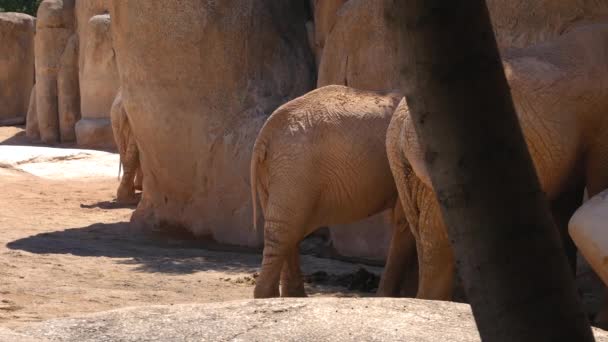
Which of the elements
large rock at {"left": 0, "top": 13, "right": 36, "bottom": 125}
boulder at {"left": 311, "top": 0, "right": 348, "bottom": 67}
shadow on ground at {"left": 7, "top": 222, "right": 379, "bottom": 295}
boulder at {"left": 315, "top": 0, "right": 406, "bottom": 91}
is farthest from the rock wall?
boulder at {"left": 315, "top": 0, "right": 406, "bottom": 91}

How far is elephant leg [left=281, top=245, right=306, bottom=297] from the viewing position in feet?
22.8

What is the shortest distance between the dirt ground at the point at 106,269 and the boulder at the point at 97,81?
5.40m

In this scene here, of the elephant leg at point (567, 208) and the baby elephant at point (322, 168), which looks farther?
the baby elephant at point (322, 168)

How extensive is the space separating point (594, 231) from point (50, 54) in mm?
15212

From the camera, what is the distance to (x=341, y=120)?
22.1ft

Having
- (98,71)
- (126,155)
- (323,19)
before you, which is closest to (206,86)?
(323,19)

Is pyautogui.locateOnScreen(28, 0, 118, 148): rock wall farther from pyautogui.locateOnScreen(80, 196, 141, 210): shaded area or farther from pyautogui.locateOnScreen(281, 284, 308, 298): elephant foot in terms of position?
pyautogui.locateOnScreen(281, 284, 308, 298): elephant foot

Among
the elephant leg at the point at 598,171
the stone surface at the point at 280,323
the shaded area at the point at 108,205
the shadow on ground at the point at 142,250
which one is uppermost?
the elephant leg at the point at 598,171

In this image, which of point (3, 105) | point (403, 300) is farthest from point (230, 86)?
point (3, 105)

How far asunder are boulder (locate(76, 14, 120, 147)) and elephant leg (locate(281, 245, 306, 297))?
1077 cm

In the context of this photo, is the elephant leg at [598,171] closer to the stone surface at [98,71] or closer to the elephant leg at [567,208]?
the elephant leg at [567,208]

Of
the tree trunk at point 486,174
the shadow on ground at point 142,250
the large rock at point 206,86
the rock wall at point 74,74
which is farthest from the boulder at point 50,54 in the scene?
the tree trunk at point 486,174

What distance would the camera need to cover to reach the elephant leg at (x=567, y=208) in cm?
579

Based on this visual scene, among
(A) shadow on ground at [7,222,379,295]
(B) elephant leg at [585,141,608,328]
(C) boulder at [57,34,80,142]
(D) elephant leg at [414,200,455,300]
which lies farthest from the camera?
(C) boulder at [57,34,80,142]
